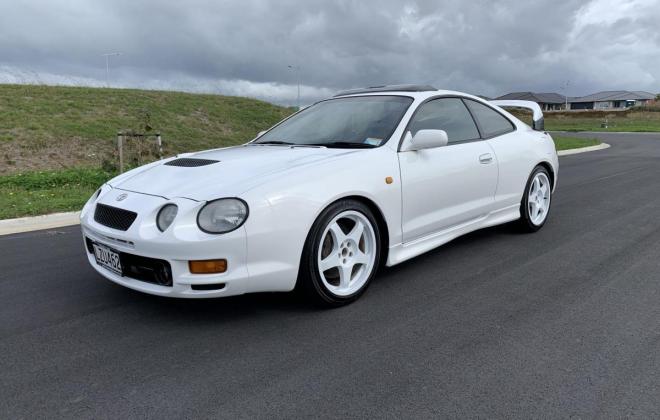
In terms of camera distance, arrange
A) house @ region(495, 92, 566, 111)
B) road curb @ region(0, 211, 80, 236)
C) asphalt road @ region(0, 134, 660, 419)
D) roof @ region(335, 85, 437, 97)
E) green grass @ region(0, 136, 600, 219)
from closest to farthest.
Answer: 1. asphalt road @ region(0, 134, 660, 419)
2. roof @ region(335, 85, 437, 97)
3. road curb @ region(0, 211, 80, 236)
4. green grass @ region(0, 136, 600, 219)
5. house @ region(495, 92, 566, 111)

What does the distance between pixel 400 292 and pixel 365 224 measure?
22.3 inches

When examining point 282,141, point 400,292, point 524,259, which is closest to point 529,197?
point 524,259

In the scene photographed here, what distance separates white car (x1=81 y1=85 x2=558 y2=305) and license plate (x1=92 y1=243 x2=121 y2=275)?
0.01 metres

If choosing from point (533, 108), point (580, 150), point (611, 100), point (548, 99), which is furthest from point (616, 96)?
point (533, 108)

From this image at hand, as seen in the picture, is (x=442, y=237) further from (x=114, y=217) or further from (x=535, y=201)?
(x=114, y=217)

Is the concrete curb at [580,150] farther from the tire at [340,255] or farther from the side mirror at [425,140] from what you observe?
the tire at [340,255]

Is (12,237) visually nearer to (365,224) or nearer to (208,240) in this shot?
(208,240)

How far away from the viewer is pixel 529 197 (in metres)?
5.04

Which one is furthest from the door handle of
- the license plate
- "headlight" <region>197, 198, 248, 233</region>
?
the license plate

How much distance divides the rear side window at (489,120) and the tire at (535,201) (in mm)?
568

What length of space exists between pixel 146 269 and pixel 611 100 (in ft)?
368

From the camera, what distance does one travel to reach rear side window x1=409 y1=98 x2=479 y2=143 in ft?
13.0

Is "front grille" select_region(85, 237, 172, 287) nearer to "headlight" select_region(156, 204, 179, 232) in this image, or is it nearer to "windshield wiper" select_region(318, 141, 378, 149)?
"headlight" select_region(156, 204, 179, 232)

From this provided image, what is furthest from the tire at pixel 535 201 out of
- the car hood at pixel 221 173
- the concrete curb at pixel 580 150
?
the concrete curb at pixel 580 150
